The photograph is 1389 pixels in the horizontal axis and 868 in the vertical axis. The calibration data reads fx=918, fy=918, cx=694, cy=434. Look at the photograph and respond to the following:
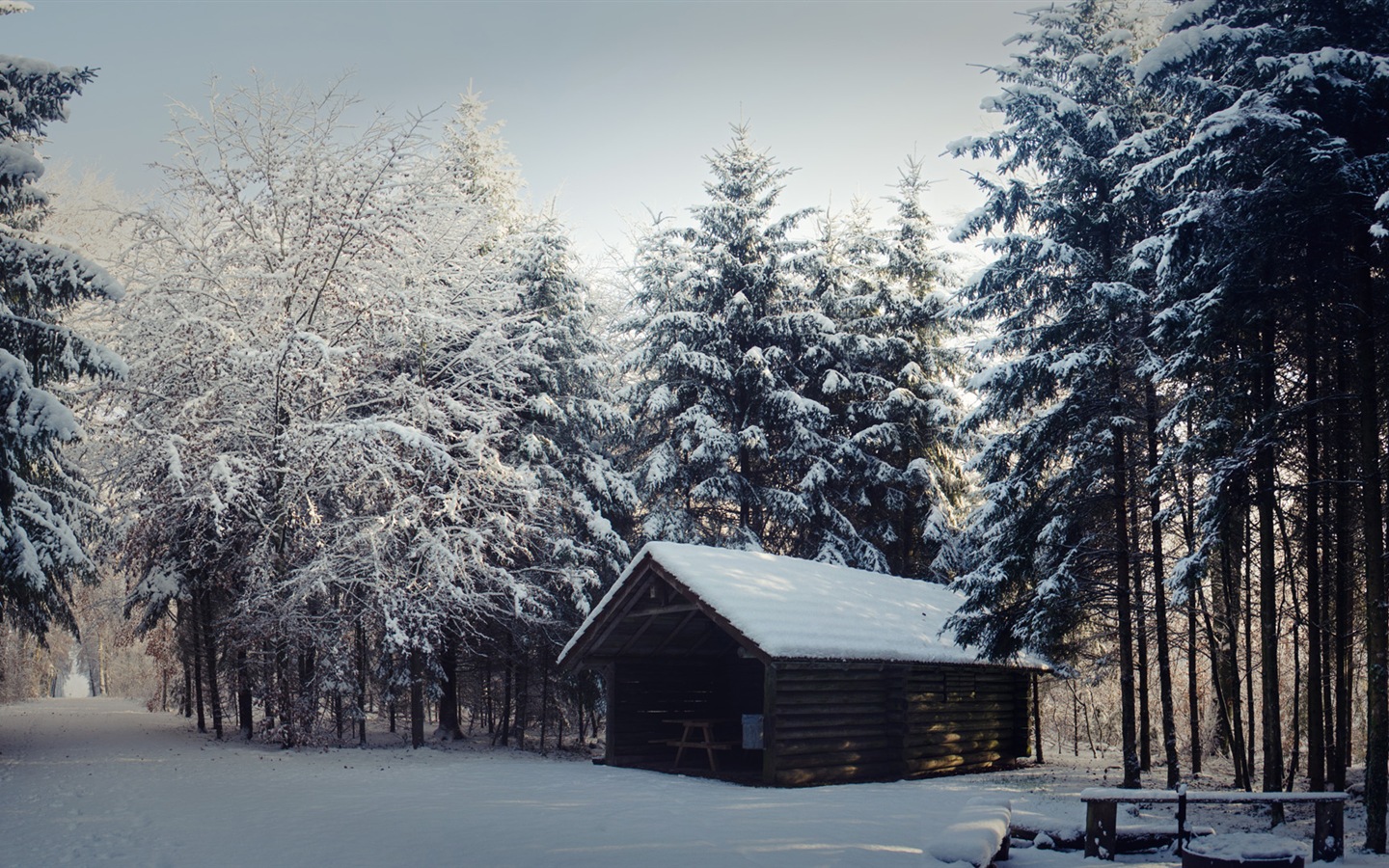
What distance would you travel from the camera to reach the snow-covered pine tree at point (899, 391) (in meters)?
27.2

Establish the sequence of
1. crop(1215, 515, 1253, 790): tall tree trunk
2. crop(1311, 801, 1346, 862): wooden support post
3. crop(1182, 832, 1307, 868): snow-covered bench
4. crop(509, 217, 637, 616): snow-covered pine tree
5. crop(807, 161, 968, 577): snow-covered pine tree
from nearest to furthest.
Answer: crop(1182, 832, 1307, 868): snow-covered bench < crop(1311, 801, 1346, 862): wooden support post < crop(1215, 515, 1253, 790): tall tree trunk < crop(509, 217, 637, 616): snow-covered pine tree < crop(807, 161, 968, 577): snow-covered pine tree

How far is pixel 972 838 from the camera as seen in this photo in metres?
8.85

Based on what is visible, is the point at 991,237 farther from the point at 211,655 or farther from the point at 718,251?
the point at 211,655

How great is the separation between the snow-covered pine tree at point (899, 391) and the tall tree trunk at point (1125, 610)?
9.79m

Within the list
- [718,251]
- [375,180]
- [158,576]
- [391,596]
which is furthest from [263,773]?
[718,251]

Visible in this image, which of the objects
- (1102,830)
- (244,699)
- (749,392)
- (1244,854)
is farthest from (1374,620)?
(244,699)

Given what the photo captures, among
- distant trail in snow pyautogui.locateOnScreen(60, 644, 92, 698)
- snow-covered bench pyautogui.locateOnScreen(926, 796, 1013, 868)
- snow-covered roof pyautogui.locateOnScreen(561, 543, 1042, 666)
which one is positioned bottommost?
distant trail in snow pyautogui.locateOnScreen(60, 644, 92, 698)

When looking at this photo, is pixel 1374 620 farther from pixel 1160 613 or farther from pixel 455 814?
pixel 455 814

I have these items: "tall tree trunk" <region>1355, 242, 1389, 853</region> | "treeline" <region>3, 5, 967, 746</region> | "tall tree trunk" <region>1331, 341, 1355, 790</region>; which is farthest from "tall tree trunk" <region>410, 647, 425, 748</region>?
"tall tree trunk" <region>1355, 242, 1389, 853</region>

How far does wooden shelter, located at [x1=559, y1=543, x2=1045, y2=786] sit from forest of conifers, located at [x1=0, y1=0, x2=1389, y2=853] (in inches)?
75.5

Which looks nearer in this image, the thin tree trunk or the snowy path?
the snowy path

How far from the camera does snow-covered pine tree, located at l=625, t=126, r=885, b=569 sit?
2648 centimetres

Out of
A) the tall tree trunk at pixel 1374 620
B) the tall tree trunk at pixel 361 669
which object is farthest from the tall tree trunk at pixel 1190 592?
the tall tree trunk at pixel 361 669

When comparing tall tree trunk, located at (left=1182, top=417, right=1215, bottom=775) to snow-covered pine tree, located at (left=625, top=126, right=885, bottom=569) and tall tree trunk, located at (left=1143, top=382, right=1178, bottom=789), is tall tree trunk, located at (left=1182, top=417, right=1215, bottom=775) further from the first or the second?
snow-covered pine tree, located at (left=625, top=126, right=885, bottom=569)
